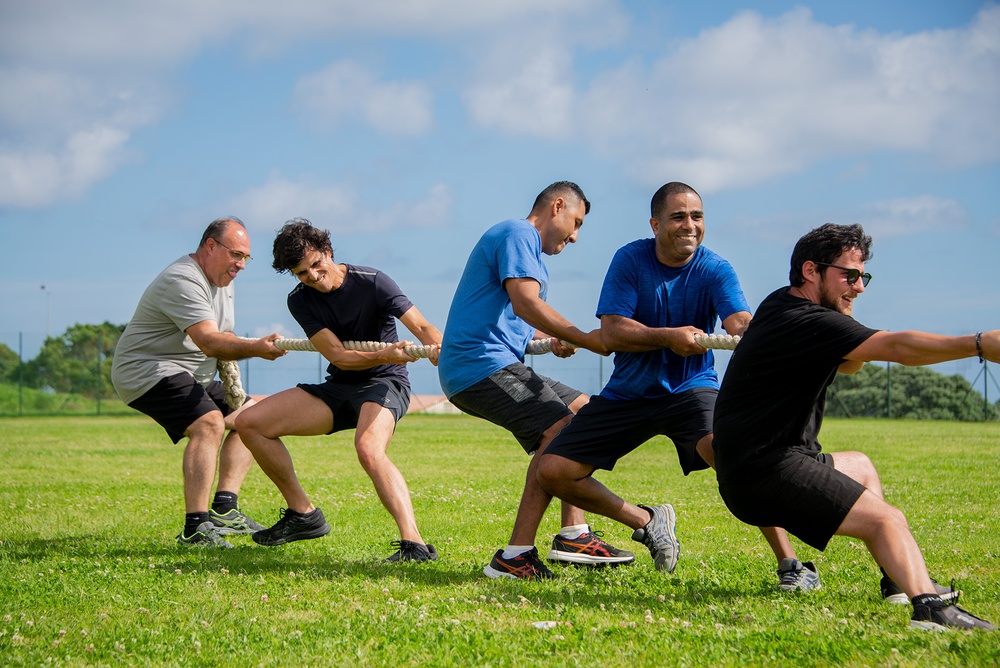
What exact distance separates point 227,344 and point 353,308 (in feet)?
3.17

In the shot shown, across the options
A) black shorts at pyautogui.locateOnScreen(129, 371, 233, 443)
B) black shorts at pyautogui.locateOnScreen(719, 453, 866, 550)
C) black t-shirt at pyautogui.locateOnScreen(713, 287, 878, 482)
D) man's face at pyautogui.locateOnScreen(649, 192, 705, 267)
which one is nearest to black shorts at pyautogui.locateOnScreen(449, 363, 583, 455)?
man's face at pyautogui.locateOnScreen(649, 192, 705, 267)

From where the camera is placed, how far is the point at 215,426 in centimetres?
764

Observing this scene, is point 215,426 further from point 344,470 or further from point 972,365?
point 972,365

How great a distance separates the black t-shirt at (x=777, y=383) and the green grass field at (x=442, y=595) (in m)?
0.77

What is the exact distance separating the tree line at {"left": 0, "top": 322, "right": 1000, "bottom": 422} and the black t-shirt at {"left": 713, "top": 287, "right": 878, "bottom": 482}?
31.8 meters

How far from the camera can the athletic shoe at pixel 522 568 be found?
5.81 meters

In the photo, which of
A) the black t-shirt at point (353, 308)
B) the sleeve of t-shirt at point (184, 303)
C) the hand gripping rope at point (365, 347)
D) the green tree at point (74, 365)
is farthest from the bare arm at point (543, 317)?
the green tree at point (74, 365)

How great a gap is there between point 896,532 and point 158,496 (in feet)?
26.4

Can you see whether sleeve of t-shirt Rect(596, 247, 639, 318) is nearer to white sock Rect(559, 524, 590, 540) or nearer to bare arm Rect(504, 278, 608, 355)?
bare arm Rect(504, 278, 608, 355)

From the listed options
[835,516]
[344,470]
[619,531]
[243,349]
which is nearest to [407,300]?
[243,349]

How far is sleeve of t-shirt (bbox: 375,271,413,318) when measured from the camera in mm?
7098

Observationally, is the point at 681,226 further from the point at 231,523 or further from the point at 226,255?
the point at 231,523

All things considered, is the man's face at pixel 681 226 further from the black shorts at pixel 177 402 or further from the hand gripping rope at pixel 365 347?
the black shorts at pixel 177 402

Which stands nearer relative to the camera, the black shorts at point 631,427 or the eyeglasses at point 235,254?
the black shorts at point 631,427
